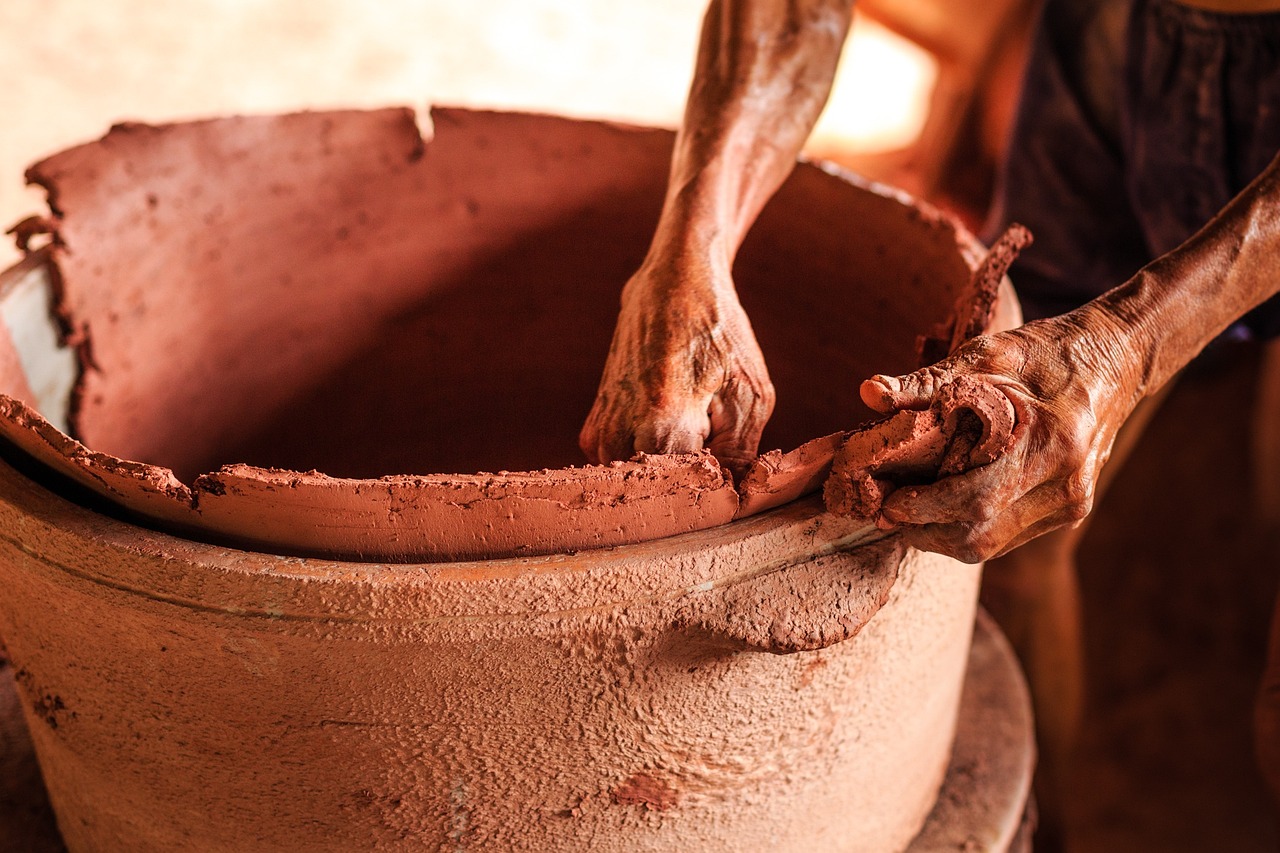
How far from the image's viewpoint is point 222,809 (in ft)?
4.02

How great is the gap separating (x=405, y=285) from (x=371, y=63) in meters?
3.52

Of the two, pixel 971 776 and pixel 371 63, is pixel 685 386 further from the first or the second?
pixel 371 63

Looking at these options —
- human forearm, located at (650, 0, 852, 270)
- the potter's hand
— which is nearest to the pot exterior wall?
the potter's hand

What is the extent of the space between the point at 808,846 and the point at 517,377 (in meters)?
1.05

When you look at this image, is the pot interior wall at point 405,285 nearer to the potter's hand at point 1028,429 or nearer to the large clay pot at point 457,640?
the large clay pot at point 457,640

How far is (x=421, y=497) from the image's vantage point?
42.4 inches

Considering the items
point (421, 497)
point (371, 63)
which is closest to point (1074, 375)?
point (421, 497)

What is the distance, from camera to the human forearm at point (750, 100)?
1.59 meters

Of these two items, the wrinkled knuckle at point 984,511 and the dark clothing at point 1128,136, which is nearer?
the wrinkled knuckle at point 984,511

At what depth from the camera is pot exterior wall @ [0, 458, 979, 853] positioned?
3.58ft

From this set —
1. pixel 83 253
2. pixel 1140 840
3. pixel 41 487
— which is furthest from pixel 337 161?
pixel 1140 840

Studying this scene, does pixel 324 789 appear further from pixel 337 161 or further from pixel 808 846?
pixel 337 161

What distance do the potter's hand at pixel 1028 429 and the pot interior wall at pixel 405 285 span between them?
1.59ft

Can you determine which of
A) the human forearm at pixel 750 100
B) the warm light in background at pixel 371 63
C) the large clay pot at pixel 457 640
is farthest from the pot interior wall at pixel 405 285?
the warm light in background at pixel 371 63
